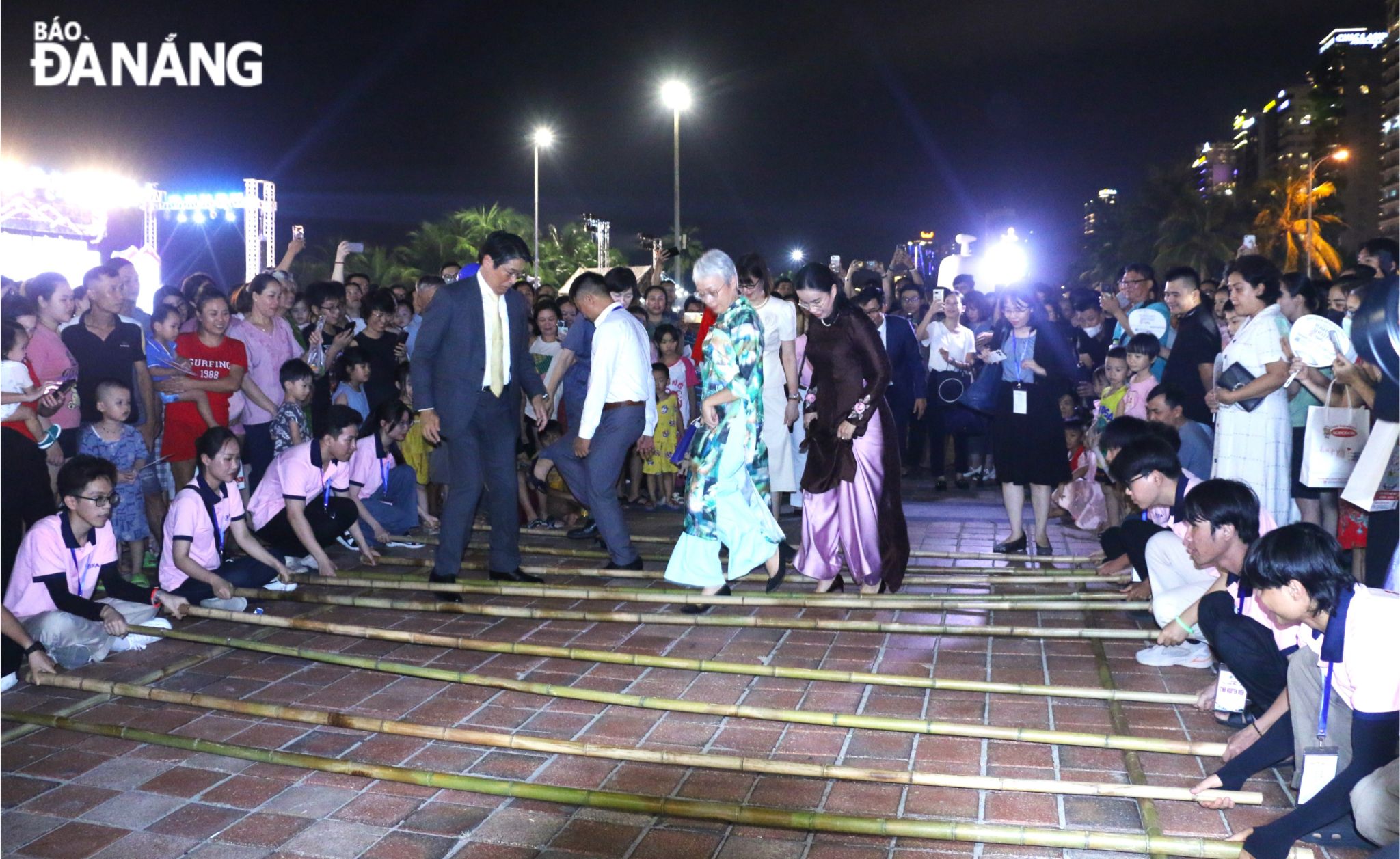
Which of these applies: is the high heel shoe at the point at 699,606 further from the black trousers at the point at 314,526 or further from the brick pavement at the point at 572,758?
the black trousers at the point at 314,526

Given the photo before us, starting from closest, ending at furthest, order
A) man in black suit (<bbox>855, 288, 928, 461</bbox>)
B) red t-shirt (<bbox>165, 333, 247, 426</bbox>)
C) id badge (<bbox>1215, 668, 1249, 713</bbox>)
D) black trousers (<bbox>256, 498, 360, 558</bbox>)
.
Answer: id badge (<bbox>1215, 668, 1249, 713</bbox>)
black trousers (<bbox>256, 498, 360, 558</bbox>)
red t-shirt (<bbox>165, 333, 247, 426</bbox>)
man in black suit (<bbox>855, 288, 928, 461</bbox>)

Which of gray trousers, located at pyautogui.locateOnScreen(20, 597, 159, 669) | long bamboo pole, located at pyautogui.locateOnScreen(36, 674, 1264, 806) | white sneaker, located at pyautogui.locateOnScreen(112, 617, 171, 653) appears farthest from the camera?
white sneaker, located at pyautogui.locateOnScreen(112, 617, 171, 653)

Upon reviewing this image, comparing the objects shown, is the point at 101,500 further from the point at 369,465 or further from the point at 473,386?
the point at 369,465

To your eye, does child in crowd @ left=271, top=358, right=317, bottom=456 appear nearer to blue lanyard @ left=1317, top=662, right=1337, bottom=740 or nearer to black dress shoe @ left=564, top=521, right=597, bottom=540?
black dress shoe @ left=564, top=521, right=597, bottom=540

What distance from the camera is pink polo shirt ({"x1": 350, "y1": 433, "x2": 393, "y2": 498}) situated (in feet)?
24.4

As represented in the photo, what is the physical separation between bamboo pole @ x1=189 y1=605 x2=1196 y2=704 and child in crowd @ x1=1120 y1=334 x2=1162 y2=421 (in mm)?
2756

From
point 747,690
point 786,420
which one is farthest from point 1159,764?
point 786,420

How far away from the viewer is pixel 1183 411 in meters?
6.85

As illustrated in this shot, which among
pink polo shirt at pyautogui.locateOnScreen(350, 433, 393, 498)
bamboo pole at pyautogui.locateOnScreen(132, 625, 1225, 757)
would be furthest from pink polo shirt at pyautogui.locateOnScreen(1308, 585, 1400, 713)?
pink polo shirt at pyautogui.locateOnScreen(350, 433, 393, 498)

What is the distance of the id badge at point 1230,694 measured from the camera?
4.14m

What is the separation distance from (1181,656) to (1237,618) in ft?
3.28

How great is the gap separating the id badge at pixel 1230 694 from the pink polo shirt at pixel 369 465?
5047 mm

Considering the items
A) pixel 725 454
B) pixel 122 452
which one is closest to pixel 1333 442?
pixel 725 454

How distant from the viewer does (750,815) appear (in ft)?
11.2
